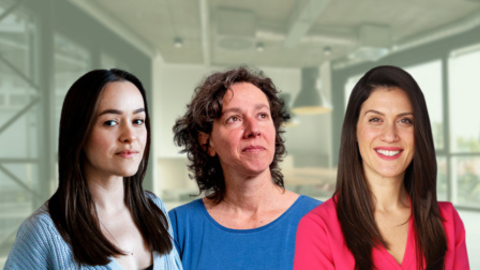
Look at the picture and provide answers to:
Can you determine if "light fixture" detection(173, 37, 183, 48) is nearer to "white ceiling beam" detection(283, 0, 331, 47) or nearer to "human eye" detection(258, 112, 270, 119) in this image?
"white ceiling beam" detection(283, 0, 331, 47)

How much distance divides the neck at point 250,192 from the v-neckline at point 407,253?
0.66 metres

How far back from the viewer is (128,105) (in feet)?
4.08

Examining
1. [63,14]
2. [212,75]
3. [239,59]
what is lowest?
[212,75]

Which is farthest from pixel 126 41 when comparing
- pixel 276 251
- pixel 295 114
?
pixel 276 251

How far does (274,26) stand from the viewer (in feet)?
12.6

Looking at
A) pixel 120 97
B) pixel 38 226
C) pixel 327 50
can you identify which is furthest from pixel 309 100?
pixel 38 226

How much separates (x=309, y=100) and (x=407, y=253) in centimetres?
279

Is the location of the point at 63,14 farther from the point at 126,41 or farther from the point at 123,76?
the point at 123,76

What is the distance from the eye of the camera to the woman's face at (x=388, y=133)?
94cm

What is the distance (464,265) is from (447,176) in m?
3.47

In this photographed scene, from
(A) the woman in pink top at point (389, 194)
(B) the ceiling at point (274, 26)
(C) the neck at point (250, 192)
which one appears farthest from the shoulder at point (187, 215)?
(B) the ceiling at point (274, 26)

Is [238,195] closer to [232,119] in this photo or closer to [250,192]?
[250,192]

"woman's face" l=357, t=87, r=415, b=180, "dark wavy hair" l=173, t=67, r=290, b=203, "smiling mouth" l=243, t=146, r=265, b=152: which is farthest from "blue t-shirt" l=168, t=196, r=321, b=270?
"woman's face" l=357, t=87, r=415, b=180

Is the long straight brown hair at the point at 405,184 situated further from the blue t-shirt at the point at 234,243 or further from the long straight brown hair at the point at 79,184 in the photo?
the long straight brown hair at the point at 79,184
